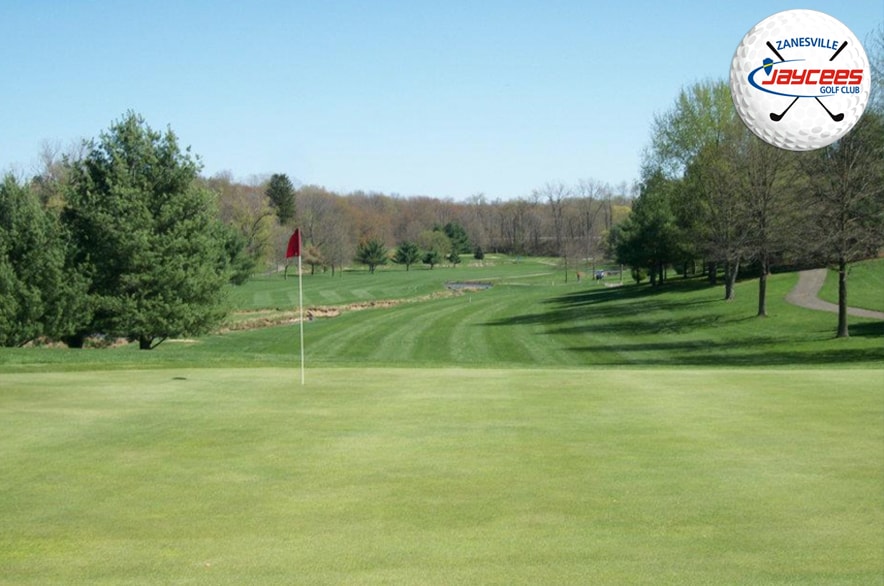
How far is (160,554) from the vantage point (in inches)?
283

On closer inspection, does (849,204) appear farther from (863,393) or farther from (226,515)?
(226,515)

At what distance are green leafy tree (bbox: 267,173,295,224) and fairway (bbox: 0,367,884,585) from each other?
124m

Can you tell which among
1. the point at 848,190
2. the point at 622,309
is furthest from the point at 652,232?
the point at 848,190

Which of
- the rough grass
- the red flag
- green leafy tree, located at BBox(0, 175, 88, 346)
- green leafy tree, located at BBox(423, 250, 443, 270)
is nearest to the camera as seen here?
the red flag

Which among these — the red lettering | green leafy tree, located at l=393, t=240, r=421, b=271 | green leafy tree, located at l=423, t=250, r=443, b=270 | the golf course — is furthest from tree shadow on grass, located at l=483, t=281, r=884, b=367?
green leafy tree, located at l=423, t=250, r=443, b=270

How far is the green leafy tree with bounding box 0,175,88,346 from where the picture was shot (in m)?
33.8

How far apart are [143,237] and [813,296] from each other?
114 ft

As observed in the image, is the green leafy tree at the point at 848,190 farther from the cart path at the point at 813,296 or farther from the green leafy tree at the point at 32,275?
the green leafy tree at the point at 32,275

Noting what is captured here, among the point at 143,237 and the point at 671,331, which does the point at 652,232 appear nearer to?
the point at 671,331

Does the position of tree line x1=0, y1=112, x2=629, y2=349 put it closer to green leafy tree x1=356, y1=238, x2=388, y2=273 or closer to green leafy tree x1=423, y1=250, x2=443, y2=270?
green leafy tree x1=356, y1=238, x2=388, y2=273

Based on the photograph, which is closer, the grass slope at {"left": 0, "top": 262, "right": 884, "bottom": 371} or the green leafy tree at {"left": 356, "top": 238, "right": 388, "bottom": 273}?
the grass slope at {"left": 0, "top": 262, "right": 884, "bottom": 371}

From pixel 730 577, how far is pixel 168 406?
961 centimetres

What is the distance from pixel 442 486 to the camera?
9195 mm

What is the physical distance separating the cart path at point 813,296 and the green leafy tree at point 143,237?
1134 inches
